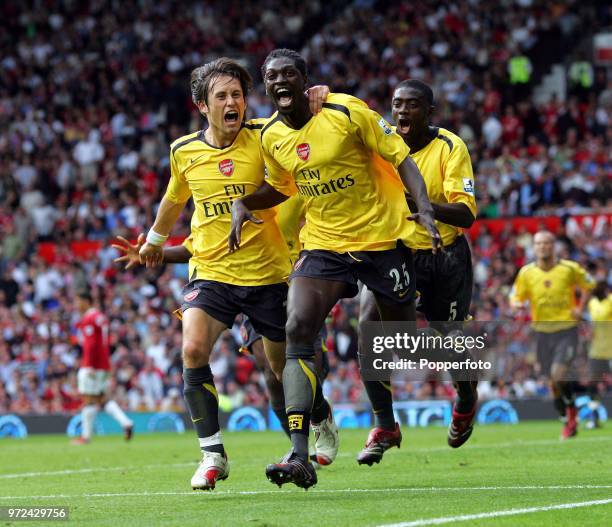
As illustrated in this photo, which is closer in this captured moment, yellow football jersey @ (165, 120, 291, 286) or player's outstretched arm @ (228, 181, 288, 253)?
player's outstretched arm @ (228, 181, 288, 253)

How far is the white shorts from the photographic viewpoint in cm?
1873

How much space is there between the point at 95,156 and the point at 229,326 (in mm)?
21390

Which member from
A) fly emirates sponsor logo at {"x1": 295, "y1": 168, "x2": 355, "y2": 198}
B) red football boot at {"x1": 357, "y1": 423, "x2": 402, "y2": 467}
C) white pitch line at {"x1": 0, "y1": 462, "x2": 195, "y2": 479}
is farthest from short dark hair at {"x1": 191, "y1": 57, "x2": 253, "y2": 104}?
white pitch line at {"x1": 0, "y1": 462, "x2": 195, "y2": 479}

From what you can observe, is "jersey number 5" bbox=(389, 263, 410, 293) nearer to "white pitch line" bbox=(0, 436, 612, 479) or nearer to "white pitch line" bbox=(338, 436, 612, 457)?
"white pitch line" bbox=(0, 436, 612, 479)

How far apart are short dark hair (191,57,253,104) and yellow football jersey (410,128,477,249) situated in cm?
157

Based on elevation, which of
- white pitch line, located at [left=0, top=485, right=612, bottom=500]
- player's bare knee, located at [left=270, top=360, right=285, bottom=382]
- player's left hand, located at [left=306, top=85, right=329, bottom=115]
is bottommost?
white pitch line, located at [left=0, top=485, right=612, bottom=500]

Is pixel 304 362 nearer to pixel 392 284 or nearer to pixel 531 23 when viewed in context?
pixel 392 284

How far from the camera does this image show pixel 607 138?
24719 mm

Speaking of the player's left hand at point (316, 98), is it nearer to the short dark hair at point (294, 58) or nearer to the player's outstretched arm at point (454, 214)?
the short dark hair at point (294, 58)

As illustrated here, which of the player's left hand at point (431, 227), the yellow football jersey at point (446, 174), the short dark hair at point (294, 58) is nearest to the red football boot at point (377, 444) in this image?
the yellow football jersey at point (446, 174)

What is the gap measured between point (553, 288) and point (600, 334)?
351cm

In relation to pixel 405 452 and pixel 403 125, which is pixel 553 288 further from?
pixel 403 125

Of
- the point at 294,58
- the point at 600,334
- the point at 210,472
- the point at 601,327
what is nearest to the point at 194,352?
the point at 210,472

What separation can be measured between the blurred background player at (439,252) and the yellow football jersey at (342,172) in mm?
824
